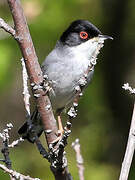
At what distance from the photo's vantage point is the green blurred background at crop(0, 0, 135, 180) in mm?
4645

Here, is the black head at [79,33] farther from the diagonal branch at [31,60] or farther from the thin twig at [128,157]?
the thin twig at [128,157]

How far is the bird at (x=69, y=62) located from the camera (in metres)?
3.72

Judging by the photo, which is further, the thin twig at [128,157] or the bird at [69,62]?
the bird at [69,62]

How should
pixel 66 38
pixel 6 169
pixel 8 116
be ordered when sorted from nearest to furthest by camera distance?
pixel 6 169 < pixel 66 38 < pixel 8 116

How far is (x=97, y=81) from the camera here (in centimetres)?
509

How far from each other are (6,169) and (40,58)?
3119mm

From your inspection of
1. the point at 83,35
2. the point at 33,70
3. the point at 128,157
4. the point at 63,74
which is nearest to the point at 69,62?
the point at 63,74

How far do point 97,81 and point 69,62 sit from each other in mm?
1315

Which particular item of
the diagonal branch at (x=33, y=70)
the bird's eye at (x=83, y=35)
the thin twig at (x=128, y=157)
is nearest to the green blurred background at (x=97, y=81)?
the bird's eye at (x=83, y=35)

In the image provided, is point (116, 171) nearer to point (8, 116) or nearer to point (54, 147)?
point (8, 116)

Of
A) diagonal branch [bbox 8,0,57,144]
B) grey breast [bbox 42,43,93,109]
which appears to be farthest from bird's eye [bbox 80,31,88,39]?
diagonal branch [bbox 8,0,57,144]

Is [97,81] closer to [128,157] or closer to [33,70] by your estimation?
[33,70]

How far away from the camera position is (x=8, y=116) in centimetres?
613

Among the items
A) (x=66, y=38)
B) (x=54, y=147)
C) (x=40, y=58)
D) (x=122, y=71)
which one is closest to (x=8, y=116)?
(x=40, y=58)
